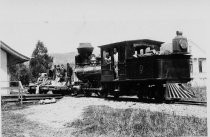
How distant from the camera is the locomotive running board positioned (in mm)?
11061

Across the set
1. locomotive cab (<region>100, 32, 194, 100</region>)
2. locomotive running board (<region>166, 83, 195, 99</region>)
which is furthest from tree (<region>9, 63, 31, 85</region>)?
locomotive running board (<region>166, 83, 195, 99</region>)

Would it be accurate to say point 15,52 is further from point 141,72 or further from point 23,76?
point 23,76

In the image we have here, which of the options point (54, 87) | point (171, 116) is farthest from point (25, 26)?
point (54, 87)

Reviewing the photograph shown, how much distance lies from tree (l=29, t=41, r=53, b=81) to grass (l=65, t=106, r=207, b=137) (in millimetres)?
38671

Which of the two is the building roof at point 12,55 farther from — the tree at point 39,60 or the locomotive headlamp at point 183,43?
the tree at point 39,60

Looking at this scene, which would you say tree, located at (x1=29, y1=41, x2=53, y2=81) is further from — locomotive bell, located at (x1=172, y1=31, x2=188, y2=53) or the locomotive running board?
the locomotive running board

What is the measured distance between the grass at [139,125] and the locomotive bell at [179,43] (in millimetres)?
4213

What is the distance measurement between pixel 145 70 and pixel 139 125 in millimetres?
5043

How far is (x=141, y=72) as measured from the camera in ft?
40.6

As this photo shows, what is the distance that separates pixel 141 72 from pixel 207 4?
217 inches

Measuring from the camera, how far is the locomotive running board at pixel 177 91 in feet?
36.3

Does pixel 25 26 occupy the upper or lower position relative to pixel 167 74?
upper

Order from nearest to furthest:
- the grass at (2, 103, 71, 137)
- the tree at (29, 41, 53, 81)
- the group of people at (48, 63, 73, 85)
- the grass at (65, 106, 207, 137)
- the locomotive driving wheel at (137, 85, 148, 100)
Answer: the grass at (65, 106, 207, 137)
the grass at (2, 103, 71, 137)
the locomotive driving wheel at (137, 85, 148, 100)
the group of people at (48, 63, 73, 85)
the tree at (29, 41, 53, 81)

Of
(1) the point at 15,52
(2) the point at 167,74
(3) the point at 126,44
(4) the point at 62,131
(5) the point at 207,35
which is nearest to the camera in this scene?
(5) the point at 207,35
